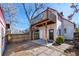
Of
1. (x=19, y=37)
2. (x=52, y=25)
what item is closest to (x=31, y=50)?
(x=19, y=37)

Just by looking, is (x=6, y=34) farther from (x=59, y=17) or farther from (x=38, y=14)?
(x=59, y=17)

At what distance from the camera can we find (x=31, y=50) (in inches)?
128

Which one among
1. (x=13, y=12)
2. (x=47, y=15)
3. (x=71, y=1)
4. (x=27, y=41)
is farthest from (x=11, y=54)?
(x=71, y=1)

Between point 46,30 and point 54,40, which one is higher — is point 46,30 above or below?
above

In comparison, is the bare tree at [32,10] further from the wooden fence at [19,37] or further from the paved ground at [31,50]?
the paved ground at [31,50]

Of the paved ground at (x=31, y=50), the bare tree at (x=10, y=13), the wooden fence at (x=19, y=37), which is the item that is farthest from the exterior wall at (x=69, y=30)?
the bare tree at (x=10, y=13)

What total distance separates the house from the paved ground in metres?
0.22

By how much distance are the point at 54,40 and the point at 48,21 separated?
0.43 metres

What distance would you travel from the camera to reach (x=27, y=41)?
3.31 metres

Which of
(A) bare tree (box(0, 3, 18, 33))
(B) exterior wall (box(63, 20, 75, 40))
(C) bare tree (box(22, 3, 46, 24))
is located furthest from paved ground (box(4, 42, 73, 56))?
(C) bare tree (box(22, 3, 46, 24))

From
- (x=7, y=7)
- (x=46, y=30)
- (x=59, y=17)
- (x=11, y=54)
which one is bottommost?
(x=11, y=54)

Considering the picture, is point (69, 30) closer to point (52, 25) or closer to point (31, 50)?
point (52, 25)

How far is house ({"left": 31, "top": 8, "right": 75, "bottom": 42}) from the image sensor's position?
322 centimetres

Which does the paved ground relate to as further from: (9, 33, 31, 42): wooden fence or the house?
the house
